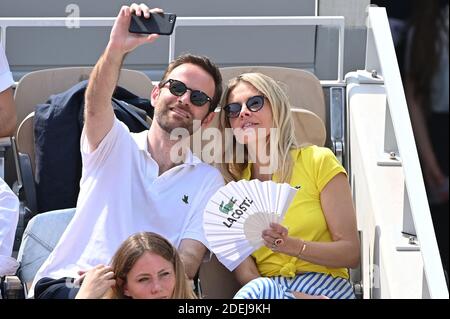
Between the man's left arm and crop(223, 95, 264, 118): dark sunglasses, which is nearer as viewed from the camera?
the man's left arm

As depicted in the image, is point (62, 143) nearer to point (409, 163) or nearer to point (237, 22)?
point (237, 22)

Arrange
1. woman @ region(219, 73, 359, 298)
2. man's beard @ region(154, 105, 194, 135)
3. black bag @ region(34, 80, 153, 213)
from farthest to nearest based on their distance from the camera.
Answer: black bag @ region(34, 80, 153, 213) → man's beard @ region(154, 105, 194, 135) → woman @ region(219, 73, 359, 298)

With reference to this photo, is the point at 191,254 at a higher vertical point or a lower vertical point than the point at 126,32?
lower

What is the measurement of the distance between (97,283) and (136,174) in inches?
32.3

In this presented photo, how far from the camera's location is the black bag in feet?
20.8

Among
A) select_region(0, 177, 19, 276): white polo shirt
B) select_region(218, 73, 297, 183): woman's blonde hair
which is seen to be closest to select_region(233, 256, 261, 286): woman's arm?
select_region(218, 73, 297, 183): woman's blonde hair

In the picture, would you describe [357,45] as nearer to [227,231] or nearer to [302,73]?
[302,73]

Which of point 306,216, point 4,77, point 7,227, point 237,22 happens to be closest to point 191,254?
point 306,216

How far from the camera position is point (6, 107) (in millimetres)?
6449

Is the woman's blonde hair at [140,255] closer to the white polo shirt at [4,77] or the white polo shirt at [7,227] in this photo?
the white polo shirt at [7,227]

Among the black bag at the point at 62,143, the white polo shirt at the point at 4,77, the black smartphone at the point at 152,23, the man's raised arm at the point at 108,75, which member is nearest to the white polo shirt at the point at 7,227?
the man's raised arm at the point at 108,75

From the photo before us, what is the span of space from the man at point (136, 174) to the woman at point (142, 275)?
17.3 inches

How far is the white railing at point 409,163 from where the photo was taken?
509 centimetres

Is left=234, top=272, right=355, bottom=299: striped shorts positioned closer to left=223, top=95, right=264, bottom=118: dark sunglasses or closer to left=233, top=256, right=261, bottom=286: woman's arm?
left=233, top=256, right=261, bottom=286: woman's arm
